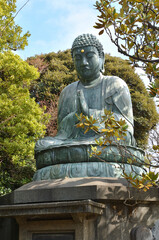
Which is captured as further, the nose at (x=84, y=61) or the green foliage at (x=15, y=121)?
the green foliage at (x=15, y=121)

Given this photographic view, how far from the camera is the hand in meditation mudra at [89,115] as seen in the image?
4.30 meters

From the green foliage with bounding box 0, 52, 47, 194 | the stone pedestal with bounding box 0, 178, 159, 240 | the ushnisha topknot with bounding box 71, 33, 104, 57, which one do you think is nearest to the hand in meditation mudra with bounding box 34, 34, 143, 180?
the ushnisha topknot with bounding box 71, 33, 104, 57

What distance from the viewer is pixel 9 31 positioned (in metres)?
10.1

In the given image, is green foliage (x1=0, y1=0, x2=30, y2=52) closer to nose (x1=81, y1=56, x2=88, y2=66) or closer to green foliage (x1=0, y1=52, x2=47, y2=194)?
green foliage (x1=0, y1=52, x2=47, y2=194)

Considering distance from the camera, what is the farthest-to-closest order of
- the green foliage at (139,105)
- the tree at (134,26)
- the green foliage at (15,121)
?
1. the green foliage at (139,105)
2. the green foliage at (15,121)
3. the tree at (134,26)

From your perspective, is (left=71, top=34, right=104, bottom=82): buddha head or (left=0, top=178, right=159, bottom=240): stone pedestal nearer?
(left=0, top=178, right=159, bottom=240): stone pedestal

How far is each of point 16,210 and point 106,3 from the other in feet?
8.02

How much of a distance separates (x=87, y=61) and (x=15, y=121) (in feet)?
14.9

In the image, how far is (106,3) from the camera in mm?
3600

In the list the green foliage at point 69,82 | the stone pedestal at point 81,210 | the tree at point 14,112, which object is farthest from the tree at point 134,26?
the green foliage at point 69,82

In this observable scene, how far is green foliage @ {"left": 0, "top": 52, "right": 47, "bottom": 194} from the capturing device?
9.12m

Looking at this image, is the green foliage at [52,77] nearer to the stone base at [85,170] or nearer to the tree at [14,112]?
the tree at [14,112]

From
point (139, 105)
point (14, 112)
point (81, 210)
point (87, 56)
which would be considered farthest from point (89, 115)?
point (139, 105)

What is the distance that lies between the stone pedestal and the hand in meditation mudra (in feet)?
0.93
